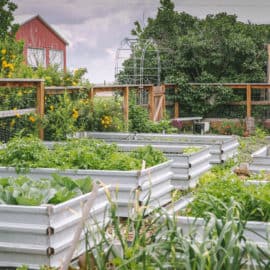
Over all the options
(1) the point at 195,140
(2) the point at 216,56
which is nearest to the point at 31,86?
(1) the point at 195,140

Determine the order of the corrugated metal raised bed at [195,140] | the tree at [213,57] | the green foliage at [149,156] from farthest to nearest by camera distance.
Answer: the tree at [213,57] < the corrugated metal raised bed at [195,140] < the green foliage at [149,156]

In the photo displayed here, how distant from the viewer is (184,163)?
8.95 m

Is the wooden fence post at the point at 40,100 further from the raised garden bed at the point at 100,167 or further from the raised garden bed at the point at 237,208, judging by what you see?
the raised garden bed at the point at 237,208

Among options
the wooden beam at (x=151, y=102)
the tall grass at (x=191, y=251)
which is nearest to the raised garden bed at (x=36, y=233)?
the tall grass at (x=191, y=251)

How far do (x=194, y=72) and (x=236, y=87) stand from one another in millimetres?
2157

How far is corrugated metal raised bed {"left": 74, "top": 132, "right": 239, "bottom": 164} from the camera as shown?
10.7 metres

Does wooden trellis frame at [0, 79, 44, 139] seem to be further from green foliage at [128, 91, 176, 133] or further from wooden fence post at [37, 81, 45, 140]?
green foliage at [128, 91, 176, 133]

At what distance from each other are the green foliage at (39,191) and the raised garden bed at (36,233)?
8.3 inches

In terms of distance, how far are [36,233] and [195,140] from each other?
20.2ft

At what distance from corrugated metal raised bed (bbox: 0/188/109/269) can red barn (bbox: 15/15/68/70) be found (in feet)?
87.3

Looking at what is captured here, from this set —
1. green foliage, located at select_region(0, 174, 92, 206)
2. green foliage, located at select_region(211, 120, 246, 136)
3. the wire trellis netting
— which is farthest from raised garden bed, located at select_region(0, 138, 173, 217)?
green foliage, located at select_region(211, 120, 246, 136)

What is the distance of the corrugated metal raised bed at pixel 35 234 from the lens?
216 inches

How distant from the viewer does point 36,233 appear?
552 cm

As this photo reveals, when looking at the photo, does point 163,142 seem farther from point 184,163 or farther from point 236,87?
point 236,87
